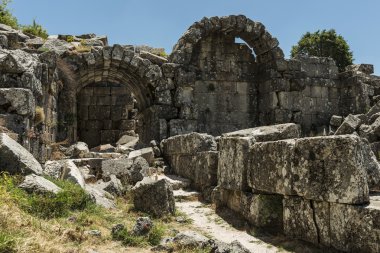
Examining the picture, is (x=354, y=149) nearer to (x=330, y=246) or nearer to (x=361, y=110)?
(x=330, y=246)

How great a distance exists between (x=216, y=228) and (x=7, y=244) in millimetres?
3493

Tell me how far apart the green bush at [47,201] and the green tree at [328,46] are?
31.6m

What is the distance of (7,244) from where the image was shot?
327 cm

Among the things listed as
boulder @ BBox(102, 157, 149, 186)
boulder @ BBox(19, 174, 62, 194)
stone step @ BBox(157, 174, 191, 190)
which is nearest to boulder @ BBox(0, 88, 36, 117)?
boulder @ BBox(19, 174, 62, 194)

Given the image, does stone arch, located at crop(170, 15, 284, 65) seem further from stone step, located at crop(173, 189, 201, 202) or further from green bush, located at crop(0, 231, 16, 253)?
green bush, located at crop(0, 231, 16, 253)

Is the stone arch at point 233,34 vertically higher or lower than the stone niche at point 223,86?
higher

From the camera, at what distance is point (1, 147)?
5.41 metres

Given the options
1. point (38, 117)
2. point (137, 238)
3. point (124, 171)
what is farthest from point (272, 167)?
point (38, 117)

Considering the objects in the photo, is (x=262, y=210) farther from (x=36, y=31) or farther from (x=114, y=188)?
(x=36, y=31)

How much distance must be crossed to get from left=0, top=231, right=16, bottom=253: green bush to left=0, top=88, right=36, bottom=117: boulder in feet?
14.0

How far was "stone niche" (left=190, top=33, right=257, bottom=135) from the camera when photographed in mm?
15258

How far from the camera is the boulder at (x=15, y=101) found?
7188mm

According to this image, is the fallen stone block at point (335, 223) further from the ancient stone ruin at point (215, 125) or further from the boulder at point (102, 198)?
the boulder at point (102, 198)

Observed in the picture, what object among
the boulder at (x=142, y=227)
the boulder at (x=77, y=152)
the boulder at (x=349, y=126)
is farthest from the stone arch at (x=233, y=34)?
the boulder at (x=142, y=227)
